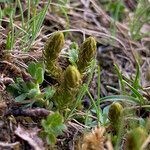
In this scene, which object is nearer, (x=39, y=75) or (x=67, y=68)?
(x=67, y=68)

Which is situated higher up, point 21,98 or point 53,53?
point 53,53

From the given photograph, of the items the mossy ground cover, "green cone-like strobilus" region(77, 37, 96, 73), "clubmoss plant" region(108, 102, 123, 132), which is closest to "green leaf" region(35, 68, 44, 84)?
the mossy ground cover

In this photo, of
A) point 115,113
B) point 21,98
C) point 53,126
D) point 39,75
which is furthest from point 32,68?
point 115,113

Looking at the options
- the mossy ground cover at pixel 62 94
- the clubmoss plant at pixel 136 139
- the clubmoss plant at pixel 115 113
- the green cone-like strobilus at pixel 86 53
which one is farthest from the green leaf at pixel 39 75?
the clubmoss plant at pixel 136 139

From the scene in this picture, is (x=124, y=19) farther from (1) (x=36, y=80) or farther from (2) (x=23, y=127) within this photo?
(2) (x=23, y=127)

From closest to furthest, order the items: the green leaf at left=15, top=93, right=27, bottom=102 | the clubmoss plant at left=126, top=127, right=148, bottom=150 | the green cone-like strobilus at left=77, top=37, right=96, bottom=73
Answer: the clubmoss plant at left=126, top=127, right=148, bottom=150, the green leaf at left=15, top=93, right=27, bottom=102, the green cone-like strobilus at left=77, top=37, right=96, bottom=73

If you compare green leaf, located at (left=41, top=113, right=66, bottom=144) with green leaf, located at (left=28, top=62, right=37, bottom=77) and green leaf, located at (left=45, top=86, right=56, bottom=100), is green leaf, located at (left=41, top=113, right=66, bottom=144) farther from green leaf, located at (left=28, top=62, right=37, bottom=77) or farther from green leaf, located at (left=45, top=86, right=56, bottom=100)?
green leaf, located at (left=28, top=62, right=37, bottom=77)

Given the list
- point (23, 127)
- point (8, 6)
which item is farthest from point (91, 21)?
point (23, 127)

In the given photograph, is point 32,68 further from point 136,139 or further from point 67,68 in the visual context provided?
point 136,139
